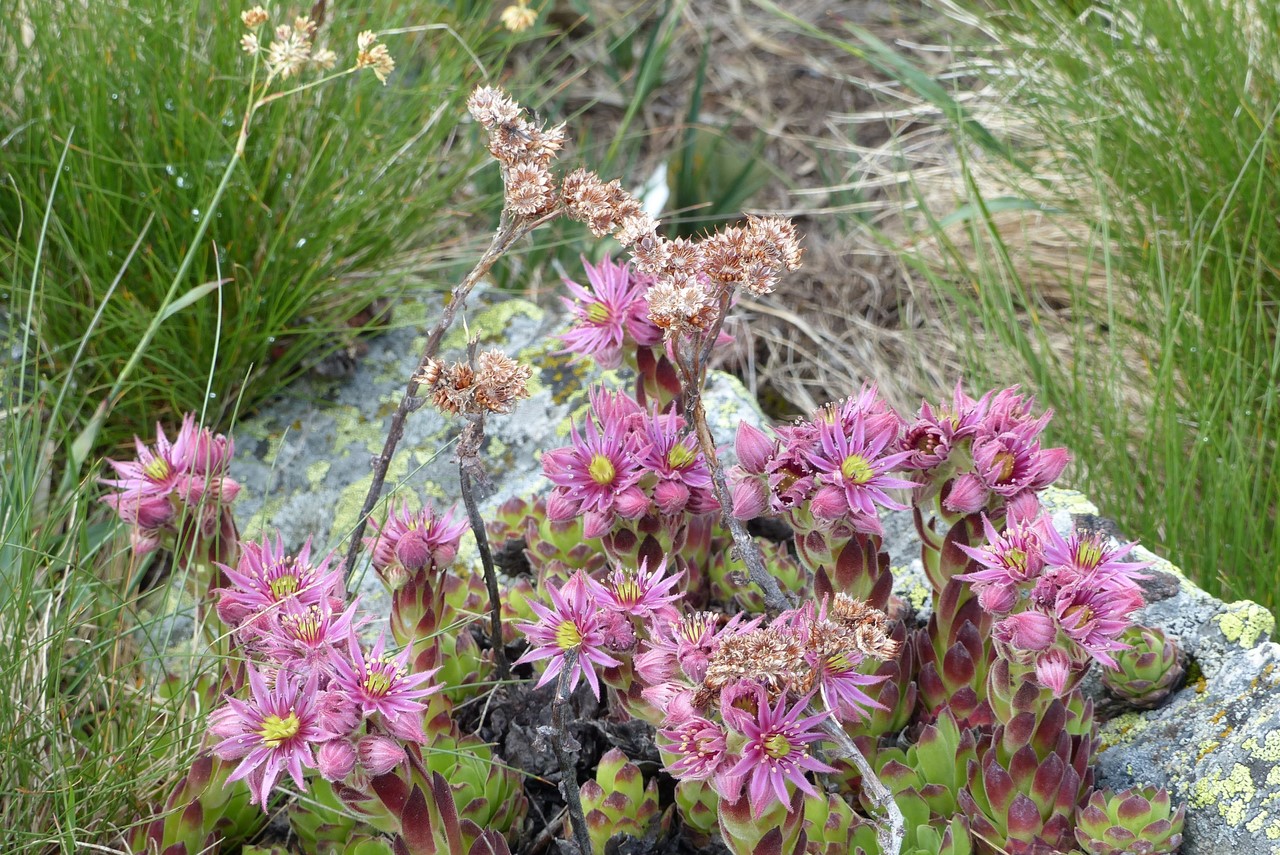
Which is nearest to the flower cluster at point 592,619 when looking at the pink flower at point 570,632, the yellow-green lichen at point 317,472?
the pink flower at point 570,632

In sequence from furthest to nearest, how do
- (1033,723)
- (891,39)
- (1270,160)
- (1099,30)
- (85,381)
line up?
(891,39)
(1099,30)
(1270,160)
(85,381)
(1033,723)

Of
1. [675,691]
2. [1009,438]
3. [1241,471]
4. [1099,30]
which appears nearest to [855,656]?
[675,691]

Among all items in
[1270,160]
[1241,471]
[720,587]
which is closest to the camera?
[720,587]

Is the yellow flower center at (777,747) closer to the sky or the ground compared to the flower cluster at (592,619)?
closer to the sky

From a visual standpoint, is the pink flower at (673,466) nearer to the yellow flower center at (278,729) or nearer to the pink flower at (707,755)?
the pink flower at (707,755)

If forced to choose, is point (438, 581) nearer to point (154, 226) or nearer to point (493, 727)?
point (493, 727)

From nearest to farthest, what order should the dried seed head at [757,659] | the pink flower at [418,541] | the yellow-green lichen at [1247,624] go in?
the dried seed head at [757,659]
the pink flower at [418,541]
the yellow-green lichen at [1247,624]
